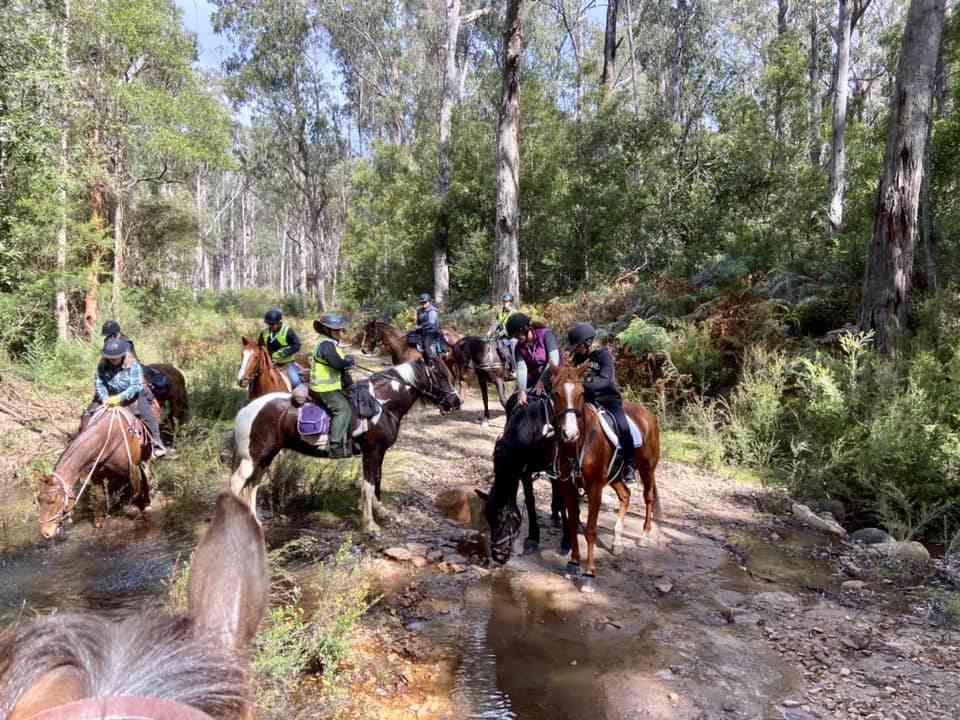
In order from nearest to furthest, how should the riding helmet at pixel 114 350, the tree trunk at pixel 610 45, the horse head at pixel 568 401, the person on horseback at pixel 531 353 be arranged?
1. the horse head at pixel 568 401
2. the person on horseback at pixel 531 353
3. the riding helmet at pixel 114 350
4. the tree trunk at pixel 610 45

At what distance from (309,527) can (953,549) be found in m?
6.82

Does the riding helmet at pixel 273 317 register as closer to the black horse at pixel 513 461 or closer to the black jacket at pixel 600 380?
the black horse at pixel 513 461

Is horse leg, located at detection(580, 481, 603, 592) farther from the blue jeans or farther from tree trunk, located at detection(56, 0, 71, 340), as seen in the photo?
tree trunk, located at detection(56, 0, 71, 340)

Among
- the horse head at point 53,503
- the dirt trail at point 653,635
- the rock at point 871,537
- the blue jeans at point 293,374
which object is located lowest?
the dirt trail at point 653,635

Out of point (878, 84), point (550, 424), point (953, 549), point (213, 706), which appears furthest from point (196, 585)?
point (878, 84)

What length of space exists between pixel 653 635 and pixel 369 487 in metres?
3.31

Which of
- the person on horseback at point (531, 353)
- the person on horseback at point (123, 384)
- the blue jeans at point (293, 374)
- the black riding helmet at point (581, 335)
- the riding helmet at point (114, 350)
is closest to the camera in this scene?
the black riding helmet at point (581, 335)

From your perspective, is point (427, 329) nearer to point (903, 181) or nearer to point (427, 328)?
point (427, 328)

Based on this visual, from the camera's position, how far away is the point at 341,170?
39625 millimetres

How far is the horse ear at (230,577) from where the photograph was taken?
1.32 metres

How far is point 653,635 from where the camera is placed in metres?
4.42

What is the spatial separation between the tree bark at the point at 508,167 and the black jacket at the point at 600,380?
8234 millimetres

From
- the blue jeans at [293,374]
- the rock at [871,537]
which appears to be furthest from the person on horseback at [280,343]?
the rock at [871,537]

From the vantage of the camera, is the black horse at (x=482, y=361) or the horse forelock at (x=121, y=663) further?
the black horse at (x=482, y=361)
